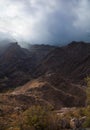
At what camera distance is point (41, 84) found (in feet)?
596

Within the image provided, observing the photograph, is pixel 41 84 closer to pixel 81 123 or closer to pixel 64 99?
pixel 64 99

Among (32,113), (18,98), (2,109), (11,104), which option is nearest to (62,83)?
(18,98)

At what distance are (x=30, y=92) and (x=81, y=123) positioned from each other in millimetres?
67665

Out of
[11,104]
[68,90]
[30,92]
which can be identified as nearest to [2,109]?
[11,104]

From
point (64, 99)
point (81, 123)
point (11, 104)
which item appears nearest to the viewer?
point (81, 123)

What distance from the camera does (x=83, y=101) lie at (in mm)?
175375

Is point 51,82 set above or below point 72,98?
above

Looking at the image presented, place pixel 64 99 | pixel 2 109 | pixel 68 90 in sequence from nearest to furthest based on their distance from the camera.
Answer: pixel 2 109 → pixel 64 99 → pixel 68 90

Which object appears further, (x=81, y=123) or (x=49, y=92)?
(x=49, y=92)

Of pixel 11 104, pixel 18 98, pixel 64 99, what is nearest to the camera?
pixel 11 104

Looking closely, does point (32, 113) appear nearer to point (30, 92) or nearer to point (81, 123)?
point (81, 123)

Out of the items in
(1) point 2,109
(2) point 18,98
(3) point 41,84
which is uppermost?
(3) point 41,84

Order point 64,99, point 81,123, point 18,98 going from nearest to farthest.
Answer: point 81,123, point 18,98, point 64,99

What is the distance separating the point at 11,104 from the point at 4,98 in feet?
23.1
